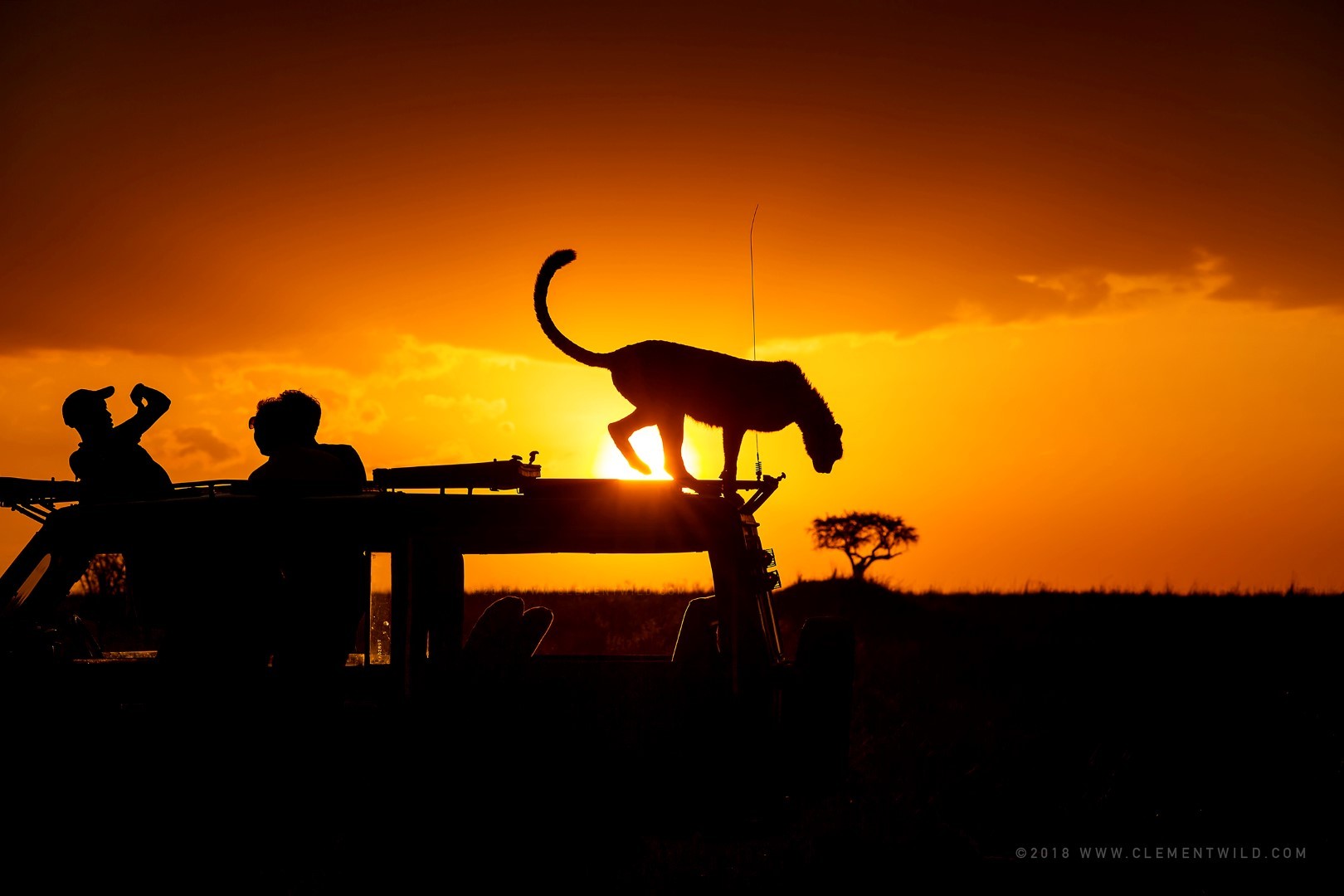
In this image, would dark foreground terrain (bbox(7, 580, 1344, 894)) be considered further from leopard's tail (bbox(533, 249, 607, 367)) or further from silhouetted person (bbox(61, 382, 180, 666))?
leopard's tail (bbox(533, 249, 607, 367))

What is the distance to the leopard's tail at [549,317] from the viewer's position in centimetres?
770

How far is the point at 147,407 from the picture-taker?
5852mm

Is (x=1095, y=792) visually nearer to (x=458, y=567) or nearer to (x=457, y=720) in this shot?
(x=458, y=567)

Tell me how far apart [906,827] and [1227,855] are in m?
1.54

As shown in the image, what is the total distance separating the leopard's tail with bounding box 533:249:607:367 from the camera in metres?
7.70

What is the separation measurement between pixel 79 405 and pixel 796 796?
391 cm

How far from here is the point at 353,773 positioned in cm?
351

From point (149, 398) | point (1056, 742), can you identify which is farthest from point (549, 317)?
point (1056, 742)

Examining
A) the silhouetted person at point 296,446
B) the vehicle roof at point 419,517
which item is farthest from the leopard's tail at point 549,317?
the vehicle roof at point 419,517

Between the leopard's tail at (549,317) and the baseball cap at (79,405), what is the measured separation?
9.43ft

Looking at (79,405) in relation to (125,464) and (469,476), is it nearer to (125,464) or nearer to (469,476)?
(125,464)

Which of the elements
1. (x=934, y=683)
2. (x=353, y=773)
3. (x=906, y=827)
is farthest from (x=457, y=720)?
(x=934, y=683)

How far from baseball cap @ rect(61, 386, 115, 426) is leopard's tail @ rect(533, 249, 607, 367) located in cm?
287

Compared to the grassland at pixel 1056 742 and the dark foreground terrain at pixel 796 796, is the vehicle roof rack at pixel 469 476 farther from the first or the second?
the grassland at pixel 1056 742
